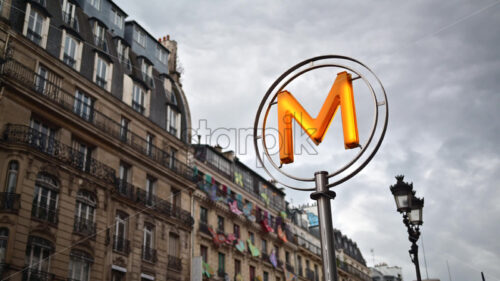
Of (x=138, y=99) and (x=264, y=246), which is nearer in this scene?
(x=138, y=99)

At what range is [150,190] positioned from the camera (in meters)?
31.6

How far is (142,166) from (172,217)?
12.8 ft

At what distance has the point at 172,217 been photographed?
32.2m

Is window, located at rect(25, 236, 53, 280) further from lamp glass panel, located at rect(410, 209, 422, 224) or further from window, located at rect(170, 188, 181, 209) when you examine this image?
lamp glass panel, located at rect(410, 209, 422, 224)

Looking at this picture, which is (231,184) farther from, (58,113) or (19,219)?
(19,219)

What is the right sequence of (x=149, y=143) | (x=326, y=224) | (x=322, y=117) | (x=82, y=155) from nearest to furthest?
1. (x=326, y=224)
2. (x=322, y=117)
3. (x=82, y=155)
4. (x=149, y=143)

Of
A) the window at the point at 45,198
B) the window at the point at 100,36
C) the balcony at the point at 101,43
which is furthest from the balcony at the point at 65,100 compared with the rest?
the window at the point at 100,36

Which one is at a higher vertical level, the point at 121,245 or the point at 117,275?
the point at 121,245

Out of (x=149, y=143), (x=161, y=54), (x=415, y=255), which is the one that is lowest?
(x=415, y=255)

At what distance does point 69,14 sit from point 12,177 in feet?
34.6

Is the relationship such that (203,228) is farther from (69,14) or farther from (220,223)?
(69,14)

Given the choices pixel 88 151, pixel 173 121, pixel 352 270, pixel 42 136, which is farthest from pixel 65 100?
pixel 352 270

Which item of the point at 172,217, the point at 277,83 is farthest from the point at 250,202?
the point at 277,83

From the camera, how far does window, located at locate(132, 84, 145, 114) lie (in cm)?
3176
